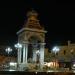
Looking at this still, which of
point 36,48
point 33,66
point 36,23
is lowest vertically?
point 33,66

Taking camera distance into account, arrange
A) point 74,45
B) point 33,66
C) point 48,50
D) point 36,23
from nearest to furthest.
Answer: point 33,66
point 36,23
point 74,45
point 48,50

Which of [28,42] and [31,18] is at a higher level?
[31,18]

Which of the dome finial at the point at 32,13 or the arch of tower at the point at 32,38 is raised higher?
the dome finial at the point at 32,13

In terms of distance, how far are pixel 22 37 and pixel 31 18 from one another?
5674mm

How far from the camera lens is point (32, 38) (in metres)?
73.4

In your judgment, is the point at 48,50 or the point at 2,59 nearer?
the point at 2,59

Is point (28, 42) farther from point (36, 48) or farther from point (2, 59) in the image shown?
point (2, 59)

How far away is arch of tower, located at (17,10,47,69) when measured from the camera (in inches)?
2736

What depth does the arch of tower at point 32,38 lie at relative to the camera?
6950 centimetres

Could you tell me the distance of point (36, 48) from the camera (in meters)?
76.2

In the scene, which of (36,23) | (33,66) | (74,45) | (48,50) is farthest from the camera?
(48,50)

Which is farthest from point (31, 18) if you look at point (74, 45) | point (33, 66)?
point (74, 45)

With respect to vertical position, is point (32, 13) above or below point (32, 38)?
above

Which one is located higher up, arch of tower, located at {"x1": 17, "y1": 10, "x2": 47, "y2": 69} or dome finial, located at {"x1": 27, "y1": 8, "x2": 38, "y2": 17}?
dome finial, located at {"x1": 27, "y1": 8, "x2": 38, "y2": 17}
